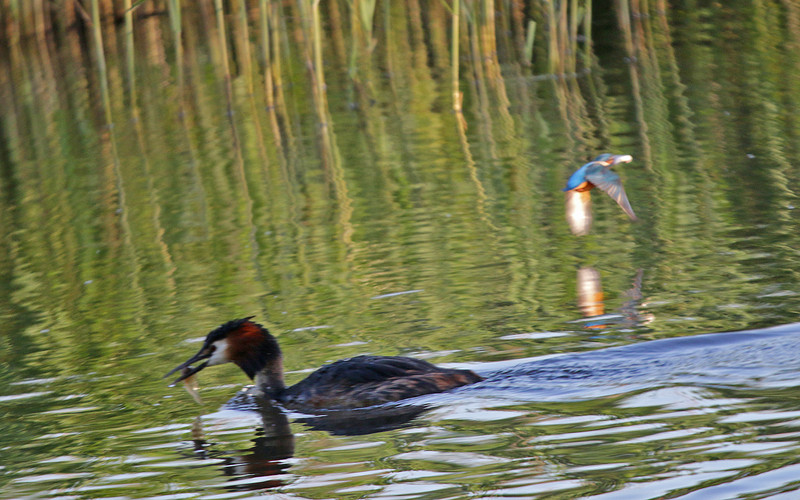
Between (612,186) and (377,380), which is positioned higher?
(612,186)

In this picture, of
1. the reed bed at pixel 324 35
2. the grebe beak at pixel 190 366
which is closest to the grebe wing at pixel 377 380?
the grebe beak at pixel 190 366

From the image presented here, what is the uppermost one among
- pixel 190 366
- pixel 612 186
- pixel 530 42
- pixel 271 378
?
pixel 530 42

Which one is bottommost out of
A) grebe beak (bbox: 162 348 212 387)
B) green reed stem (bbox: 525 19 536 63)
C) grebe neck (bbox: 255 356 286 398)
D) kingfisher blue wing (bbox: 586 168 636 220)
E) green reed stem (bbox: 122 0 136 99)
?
grebe neck (bbox: 255 356 286 398)

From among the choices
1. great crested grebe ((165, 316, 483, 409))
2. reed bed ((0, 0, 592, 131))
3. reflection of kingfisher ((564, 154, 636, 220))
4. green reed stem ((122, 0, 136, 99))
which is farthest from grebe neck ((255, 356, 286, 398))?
reed bed ((0, 0, 592, 131))

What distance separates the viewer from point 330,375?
610 centimetres

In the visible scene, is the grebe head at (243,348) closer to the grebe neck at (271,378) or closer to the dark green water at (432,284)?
the grebe neck at (271,378)

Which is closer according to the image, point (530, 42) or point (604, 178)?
point (604, 178)

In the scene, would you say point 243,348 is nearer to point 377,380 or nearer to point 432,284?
point 377,380

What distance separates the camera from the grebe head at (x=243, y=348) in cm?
654

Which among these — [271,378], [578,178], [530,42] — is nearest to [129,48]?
[530,42]

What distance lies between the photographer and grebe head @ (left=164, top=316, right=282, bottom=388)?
6.54m

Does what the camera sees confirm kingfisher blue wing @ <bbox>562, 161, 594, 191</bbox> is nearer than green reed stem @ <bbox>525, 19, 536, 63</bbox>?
Yes

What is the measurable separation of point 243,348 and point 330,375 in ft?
2.61

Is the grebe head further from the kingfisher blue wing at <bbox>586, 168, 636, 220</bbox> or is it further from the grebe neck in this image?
the kingfisher blue wing at <bbox>586, 168, 636, 220</bbox>
